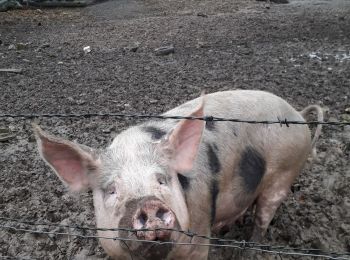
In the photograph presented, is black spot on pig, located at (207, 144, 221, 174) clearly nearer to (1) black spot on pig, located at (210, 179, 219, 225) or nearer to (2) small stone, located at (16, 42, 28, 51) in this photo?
(1) black spot on pig, located at (210, 179, 219, 225)

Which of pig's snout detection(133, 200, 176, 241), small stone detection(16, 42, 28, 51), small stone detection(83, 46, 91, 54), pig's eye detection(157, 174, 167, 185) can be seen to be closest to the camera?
pig's snout detection(133, 200, 176, 241)

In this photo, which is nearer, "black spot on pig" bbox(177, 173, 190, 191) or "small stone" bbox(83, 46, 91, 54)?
"black spot on pig" bbox(177, 173, 190, 191)

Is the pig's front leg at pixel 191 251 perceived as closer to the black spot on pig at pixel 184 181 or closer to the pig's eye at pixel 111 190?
the black spot on pig at pixel 184 181

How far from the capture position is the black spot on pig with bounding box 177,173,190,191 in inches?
88.1

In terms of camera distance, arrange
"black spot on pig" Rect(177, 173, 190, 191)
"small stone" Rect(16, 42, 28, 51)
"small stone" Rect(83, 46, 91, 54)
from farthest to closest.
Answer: "small stone" Rect(16, 42, 28, 51) → "small stone" Rect(83, 46, 91, 54) → "black spot on pig" Rect(177, 173, 190, 191)

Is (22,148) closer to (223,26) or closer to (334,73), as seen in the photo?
(334,73)

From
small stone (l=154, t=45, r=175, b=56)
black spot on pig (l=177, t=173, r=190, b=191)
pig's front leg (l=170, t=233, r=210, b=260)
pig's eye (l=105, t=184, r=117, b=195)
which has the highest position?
pig's eye (l=105, t=184, r=117, b=195)

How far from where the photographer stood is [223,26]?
323 inches

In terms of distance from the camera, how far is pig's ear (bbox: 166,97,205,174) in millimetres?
2066

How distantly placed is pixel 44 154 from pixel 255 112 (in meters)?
1.27

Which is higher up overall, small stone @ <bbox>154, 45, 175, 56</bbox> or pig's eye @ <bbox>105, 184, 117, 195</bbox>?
pig's eye @ <bbox>105, 184, 117, 195</bbox>

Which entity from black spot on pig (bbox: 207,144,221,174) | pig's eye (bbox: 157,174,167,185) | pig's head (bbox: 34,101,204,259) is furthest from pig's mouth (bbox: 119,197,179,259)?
black spot on pig (bbox: 207,144,221,174)

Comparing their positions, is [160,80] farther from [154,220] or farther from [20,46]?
[154,220]

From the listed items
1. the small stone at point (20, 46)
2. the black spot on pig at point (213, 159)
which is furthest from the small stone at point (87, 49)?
the black spot on pig at point (213, 159)
